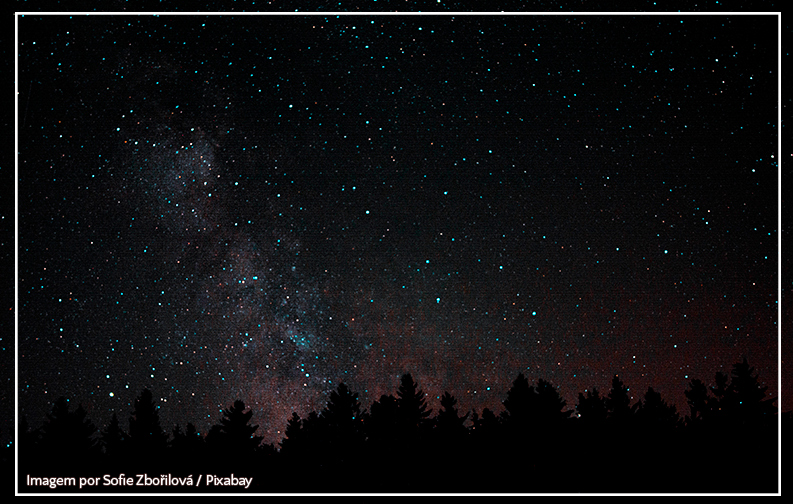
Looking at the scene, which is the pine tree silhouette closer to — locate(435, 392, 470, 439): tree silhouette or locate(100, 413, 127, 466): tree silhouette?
locate(435, 392, 470, 439): tree silhouette

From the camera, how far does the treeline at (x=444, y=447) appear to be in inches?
613

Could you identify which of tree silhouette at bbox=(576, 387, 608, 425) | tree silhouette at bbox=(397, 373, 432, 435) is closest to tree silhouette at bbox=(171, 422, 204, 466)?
tree silhouette at bbox=(397, 373, 432, 435)

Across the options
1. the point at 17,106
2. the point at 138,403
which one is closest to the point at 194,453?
the point at 138,403

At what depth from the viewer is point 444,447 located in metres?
17.7

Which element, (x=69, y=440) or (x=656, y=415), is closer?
(x=69, y=440)

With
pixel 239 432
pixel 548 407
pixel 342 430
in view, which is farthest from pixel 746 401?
pixel 239 432

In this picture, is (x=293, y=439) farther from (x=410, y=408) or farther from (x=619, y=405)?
(x=619, y=405)

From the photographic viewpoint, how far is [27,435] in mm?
16734

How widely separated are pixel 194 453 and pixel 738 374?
923 inches

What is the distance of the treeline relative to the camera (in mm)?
15562

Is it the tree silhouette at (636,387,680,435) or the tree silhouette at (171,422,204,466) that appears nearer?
the tree silhouette at (171,422,204,466)

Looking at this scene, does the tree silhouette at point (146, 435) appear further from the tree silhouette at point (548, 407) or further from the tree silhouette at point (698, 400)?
the tree silhouette at point (698, 400)

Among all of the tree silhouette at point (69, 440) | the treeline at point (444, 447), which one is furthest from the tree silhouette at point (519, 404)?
the tree silhouette at point (69, 440)

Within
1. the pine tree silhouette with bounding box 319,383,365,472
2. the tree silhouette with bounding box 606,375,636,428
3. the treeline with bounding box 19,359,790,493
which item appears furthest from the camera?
the tree silhouette with bounding box 606,375,636,428
